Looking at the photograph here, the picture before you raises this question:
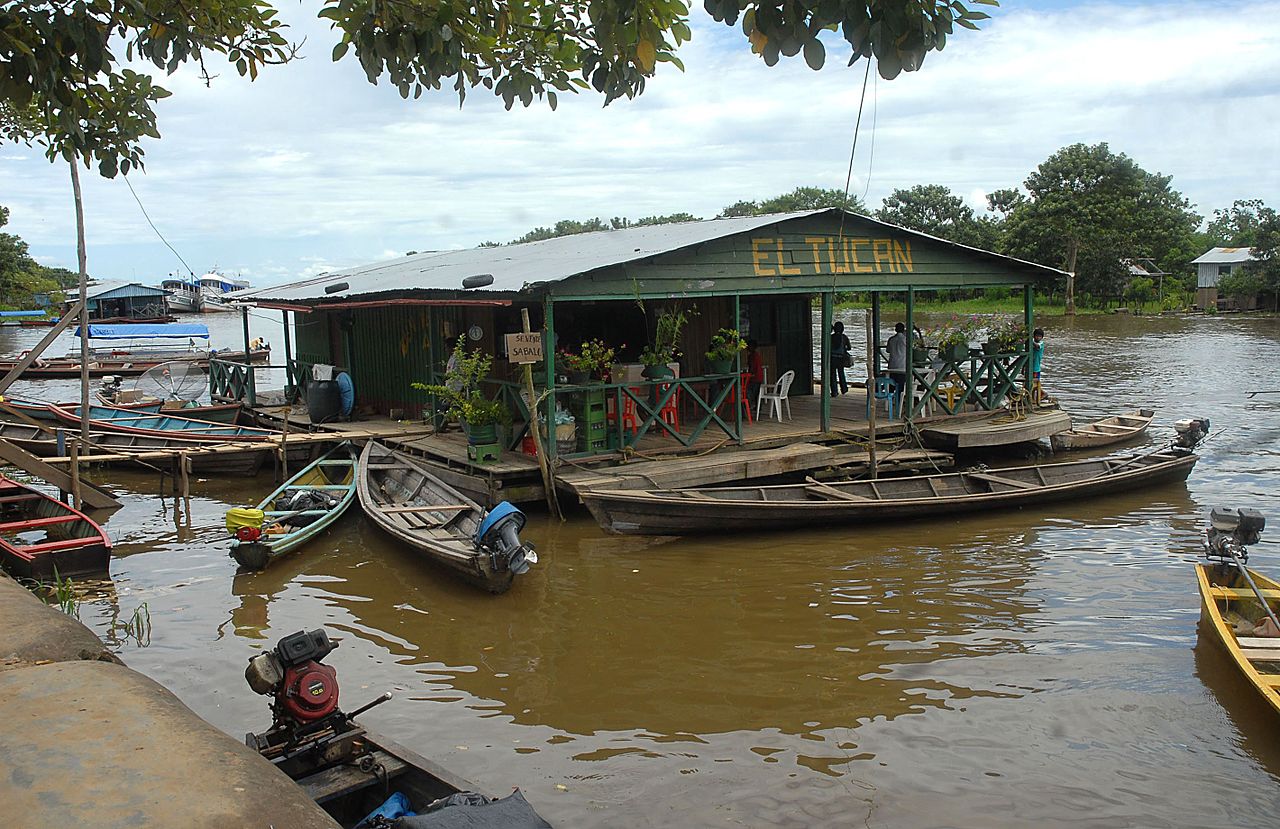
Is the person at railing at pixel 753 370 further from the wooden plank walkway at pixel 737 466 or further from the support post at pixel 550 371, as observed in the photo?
the support post at pixel 550 371

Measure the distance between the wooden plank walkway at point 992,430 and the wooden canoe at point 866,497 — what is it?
108cm

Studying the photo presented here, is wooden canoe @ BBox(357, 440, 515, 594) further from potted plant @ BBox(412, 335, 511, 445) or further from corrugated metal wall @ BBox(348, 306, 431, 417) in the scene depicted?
corrugated metal wall @ BBox(348, 306, 431, 417)

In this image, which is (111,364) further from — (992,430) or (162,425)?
(992,430)

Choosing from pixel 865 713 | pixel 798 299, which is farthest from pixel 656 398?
pixel 865 713

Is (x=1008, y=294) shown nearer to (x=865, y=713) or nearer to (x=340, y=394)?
(x=340, y=394)

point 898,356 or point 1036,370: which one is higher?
point 898,356

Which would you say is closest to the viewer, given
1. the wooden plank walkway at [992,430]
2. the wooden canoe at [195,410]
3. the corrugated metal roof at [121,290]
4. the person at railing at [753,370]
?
the wooden plank walkway at [992,430]

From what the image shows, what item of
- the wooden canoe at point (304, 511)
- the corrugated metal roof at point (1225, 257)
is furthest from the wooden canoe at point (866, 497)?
the corrugated metal roof at point (1225, 257)

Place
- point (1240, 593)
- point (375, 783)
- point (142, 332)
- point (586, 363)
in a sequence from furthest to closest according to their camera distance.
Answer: point (142, 332), point (586, 363), point (1240, 593), point (375, 783)

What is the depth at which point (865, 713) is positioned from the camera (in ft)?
22.9

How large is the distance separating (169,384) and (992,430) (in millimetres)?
17156

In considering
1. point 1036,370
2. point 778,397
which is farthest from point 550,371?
point 1036,370

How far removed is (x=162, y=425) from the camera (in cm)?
1795

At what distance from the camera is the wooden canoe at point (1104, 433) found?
52.7 ft
